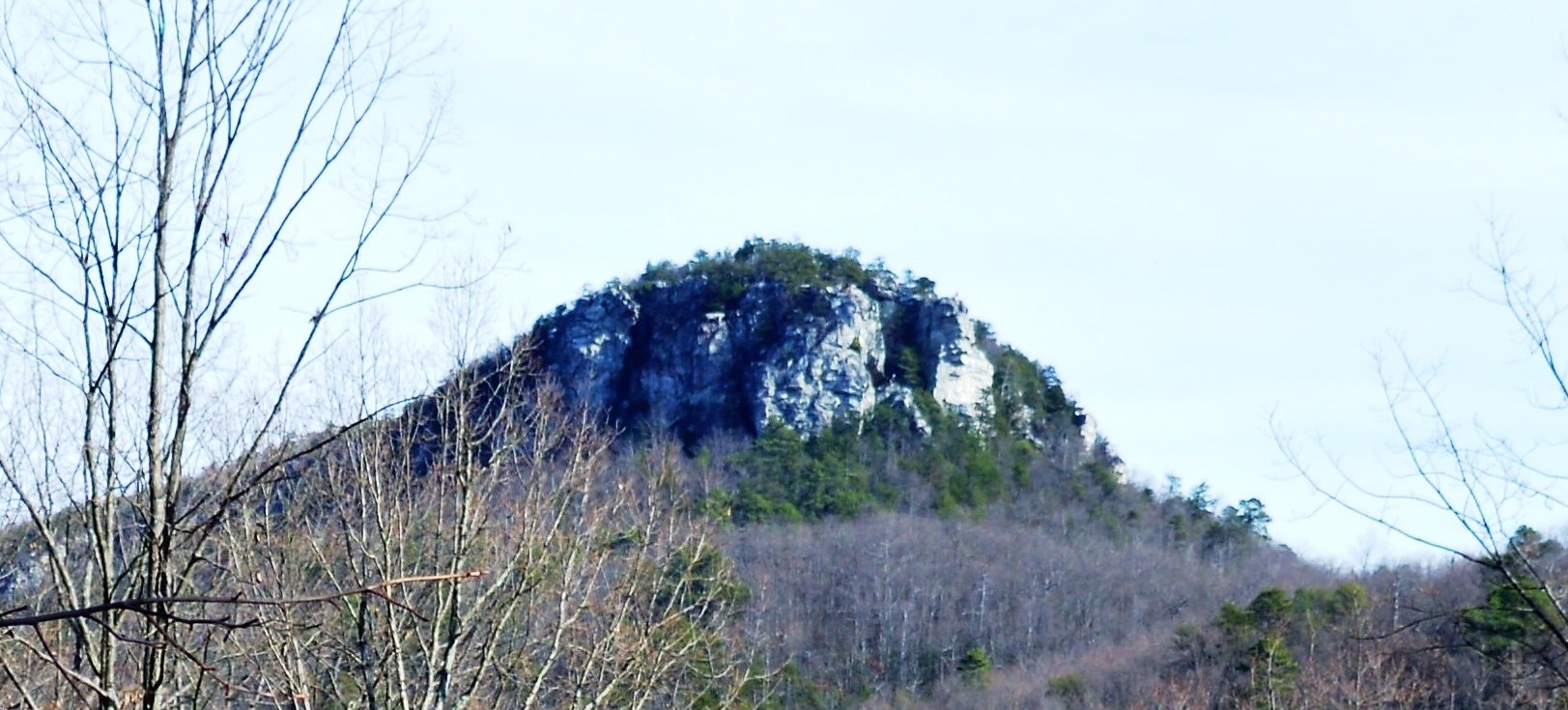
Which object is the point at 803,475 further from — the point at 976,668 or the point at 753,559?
the point at 976,668

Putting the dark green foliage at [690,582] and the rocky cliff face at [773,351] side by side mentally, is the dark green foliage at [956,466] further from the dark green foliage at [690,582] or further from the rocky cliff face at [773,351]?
the dark green foliage at [690,582]

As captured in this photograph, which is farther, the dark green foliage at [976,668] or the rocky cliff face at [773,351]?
the rocky cliff face at [773,351]

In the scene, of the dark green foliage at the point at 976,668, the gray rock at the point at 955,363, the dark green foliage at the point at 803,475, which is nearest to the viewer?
the dark green foliage at the point at 976,668

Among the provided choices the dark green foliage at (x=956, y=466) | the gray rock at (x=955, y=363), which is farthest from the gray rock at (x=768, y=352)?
the dark green foliage at (x=956, y=466)

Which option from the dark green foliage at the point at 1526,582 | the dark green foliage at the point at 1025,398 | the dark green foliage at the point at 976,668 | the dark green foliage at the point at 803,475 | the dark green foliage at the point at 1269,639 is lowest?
the dark green foliage at the point at 976,668

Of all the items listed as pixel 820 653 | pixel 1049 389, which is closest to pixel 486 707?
pixel 820 653

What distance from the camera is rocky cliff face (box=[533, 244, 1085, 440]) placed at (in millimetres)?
63906

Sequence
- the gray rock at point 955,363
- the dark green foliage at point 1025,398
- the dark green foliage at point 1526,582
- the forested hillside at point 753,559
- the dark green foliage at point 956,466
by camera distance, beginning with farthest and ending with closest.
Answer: the dark green foliage at point 1025,398, the gray rock at point 955,363, the dark green foliage at point 956,466, the forested hillside at point 753,559, the dark green foliage at point 1526,582

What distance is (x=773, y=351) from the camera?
213 feet

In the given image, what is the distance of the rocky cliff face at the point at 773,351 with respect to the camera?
63.9m

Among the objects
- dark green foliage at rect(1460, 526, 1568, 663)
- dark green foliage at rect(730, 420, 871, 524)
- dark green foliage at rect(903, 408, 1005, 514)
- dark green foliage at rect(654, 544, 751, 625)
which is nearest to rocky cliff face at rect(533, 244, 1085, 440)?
dark green foliage at rect(903, 408, 1005, 514)

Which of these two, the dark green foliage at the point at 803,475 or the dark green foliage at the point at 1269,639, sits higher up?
the dark green foliage at the point at 803,475

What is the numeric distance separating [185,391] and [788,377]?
59.9 m

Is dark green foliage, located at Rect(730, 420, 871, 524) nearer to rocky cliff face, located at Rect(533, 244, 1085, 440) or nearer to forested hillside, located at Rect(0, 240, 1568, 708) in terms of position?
forested hillside, located at Rect(0, 240, 1568, 708)
